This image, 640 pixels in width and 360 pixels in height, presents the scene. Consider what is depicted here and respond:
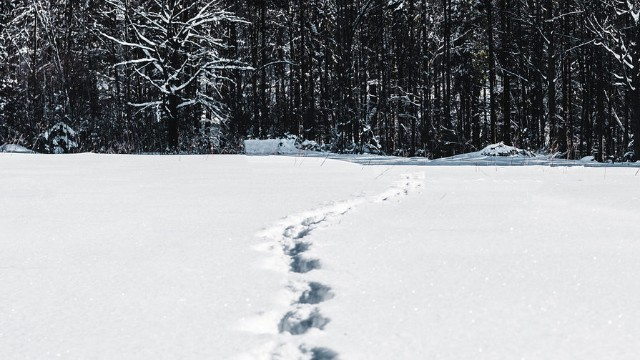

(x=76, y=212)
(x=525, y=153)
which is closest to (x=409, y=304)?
(x=76, y=212)

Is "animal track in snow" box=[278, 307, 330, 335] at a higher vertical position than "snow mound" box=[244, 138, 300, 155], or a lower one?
lower

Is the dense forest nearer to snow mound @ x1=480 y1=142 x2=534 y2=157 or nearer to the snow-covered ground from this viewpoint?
snow mound @ x1=480 y1=142 x2=534 y2=157

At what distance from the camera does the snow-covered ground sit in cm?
170

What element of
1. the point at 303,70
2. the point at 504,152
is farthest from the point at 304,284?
the point at 303,70

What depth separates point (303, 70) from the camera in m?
27.3

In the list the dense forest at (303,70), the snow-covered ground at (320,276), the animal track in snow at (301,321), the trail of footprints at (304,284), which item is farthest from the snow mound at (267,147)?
the animal track in snow at (301,321)

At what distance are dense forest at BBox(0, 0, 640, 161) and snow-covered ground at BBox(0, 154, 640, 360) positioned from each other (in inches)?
490

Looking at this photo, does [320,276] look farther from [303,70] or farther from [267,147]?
[303,70]

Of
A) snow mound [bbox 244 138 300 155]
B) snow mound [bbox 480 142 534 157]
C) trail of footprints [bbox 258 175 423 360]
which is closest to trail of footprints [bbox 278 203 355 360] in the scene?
trail of footprints [bbox 258 175 423 360]

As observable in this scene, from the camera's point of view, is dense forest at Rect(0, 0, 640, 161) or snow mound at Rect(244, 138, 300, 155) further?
dense forest at Rect(0, 0, 640, 161)

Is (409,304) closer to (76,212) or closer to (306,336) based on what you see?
(306,336)

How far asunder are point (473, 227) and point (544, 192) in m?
2.09

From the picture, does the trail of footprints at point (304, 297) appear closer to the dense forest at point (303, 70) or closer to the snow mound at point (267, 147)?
the snow mound at point (267, 147)

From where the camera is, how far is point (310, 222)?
3725mm
